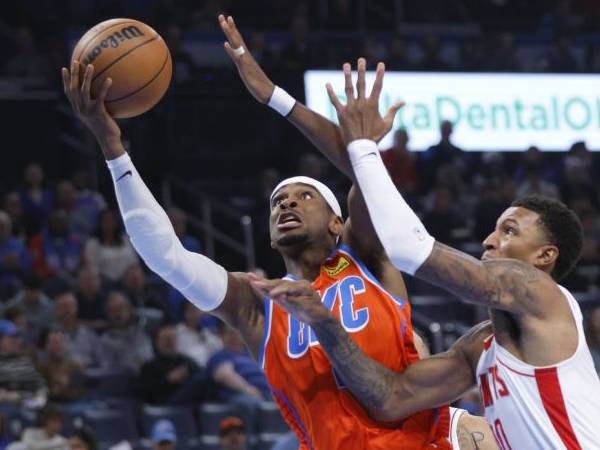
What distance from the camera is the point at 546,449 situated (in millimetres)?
4129

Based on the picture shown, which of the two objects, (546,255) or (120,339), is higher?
(546,255)

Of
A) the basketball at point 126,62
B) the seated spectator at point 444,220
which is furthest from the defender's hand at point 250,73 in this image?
the seated spectator at point 444,220

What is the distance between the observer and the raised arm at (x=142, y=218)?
4.49m

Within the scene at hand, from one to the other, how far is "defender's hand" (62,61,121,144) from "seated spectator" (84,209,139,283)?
6915 millimetres

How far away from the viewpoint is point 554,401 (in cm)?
407

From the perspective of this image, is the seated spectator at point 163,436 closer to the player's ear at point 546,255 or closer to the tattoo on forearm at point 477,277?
the player's ear at point 546,255

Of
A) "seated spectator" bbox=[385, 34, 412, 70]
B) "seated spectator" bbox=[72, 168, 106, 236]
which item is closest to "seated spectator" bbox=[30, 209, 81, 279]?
"seated spectator" bbox=[72, 168, 106, 236]

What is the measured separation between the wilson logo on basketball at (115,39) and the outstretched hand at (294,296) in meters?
1.11

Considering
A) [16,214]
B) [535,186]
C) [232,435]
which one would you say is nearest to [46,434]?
[232,435]

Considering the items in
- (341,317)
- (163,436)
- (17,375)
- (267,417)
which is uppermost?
(341,317)

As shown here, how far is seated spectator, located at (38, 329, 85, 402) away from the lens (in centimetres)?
968

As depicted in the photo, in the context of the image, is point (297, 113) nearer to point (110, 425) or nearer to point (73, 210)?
point (110, 425)

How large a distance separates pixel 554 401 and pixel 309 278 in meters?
1.24

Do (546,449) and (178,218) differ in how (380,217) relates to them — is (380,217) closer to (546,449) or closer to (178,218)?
(546,449)
